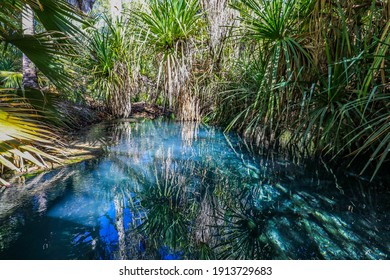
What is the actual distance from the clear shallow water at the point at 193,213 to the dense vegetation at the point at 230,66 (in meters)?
0.54

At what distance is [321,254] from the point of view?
1.23 metres

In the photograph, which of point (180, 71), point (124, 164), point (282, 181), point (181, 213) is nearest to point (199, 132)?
point (180, 71)

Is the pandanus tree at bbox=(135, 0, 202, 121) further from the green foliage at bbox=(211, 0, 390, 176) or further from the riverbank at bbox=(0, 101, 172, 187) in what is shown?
the green foliage at bbox=(211, 0, 390, 176)

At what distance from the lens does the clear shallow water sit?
125cm

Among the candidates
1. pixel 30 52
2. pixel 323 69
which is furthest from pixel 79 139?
pixel 323 69

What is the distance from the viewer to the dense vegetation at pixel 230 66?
2436 millimetres

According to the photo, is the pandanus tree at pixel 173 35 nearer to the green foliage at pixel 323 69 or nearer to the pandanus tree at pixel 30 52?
the green foliage at pixel 323 69

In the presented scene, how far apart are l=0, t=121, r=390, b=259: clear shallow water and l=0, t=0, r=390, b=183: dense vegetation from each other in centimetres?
54

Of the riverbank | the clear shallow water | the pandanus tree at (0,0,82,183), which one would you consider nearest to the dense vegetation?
the pandanus tree at (0,0,82,183)

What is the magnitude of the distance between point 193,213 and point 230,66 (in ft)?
14.6

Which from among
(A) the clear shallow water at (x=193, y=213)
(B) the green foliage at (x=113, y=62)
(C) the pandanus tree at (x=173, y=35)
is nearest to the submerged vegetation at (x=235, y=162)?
(A) the clear shallow water at (x=193, y=213)

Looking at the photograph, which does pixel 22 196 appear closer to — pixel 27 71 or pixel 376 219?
pixel 376 219

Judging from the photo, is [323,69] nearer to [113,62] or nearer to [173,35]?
[173,35]
